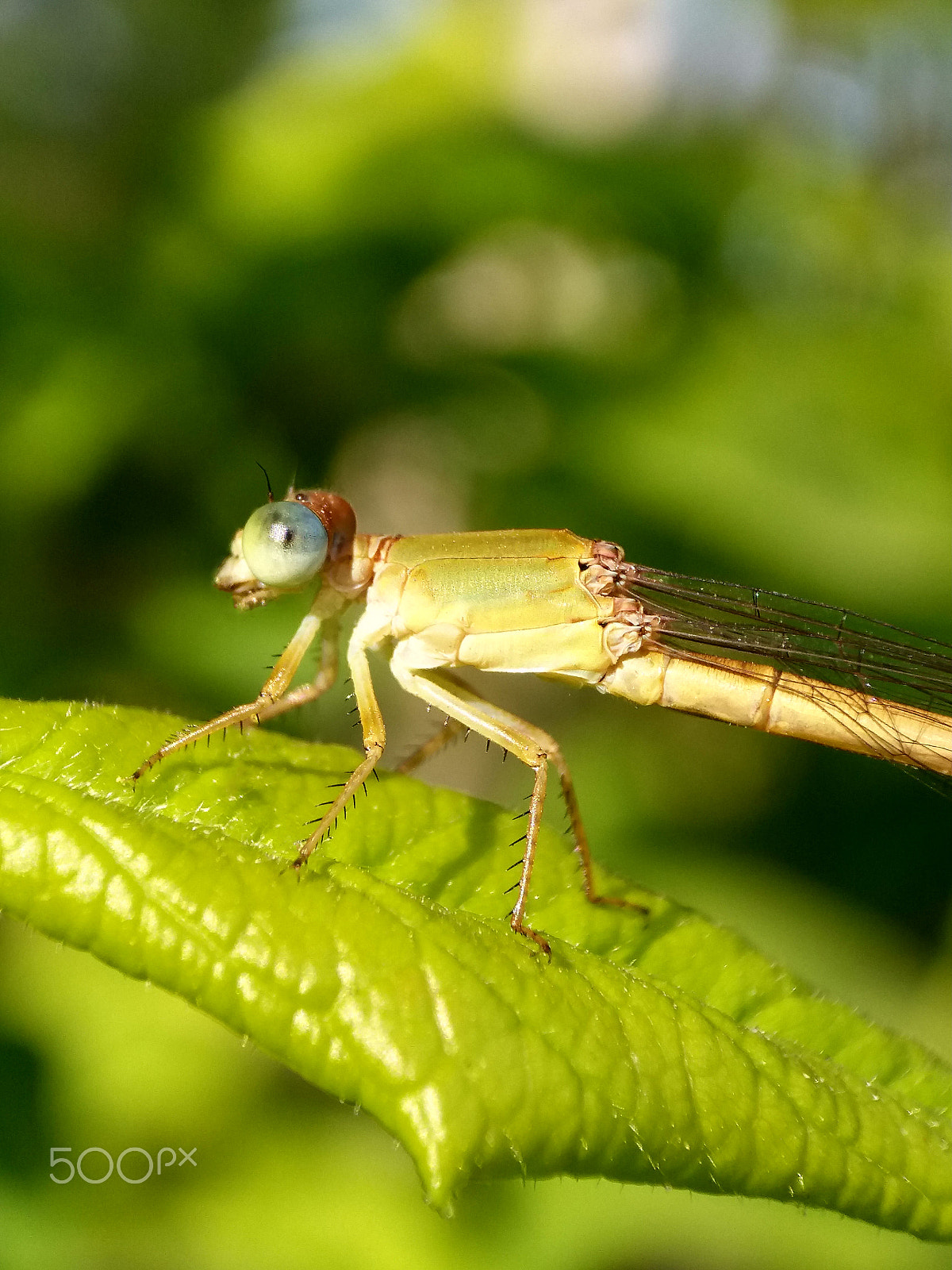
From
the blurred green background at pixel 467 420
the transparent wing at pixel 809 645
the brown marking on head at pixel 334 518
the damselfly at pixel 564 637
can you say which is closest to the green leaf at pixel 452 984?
the damselfly at pixel 564 637

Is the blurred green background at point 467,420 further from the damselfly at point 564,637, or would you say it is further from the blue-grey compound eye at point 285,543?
the blue-grey compound eye at point 285,543

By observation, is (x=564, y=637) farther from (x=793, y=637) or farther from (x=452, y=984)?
(x=452, y=984)

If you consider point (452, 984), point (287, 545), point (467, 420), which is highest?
point (467, 420)

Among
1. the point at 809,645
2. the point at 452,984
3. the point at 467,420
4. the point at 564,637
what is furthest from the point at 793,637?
the point at 452,984

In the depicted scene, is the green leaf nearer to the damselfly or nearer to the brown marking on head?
the damselfly

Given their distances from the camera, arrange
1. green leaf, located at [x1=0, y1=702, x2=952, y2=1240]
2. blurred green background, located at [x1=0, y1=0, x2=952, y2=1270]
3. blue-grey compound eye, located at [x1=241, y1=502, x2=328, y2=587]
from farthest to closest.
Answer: blurred green background, located at [x1=0, y1=0, x2=952, y2=1270] < blue-grey compound eye, located at [x1=241, y1=502, x2=328, y2=587] < green leaf, located at [x1=0, y1=702, x2=952, y2=1240]

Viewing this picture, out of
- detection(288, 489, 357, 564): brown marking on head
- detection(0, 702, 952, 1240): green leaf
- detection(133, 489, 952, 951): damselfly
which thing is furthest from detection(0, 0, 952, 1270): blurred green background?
detection(0, 702, 952, 1240): green leaf
